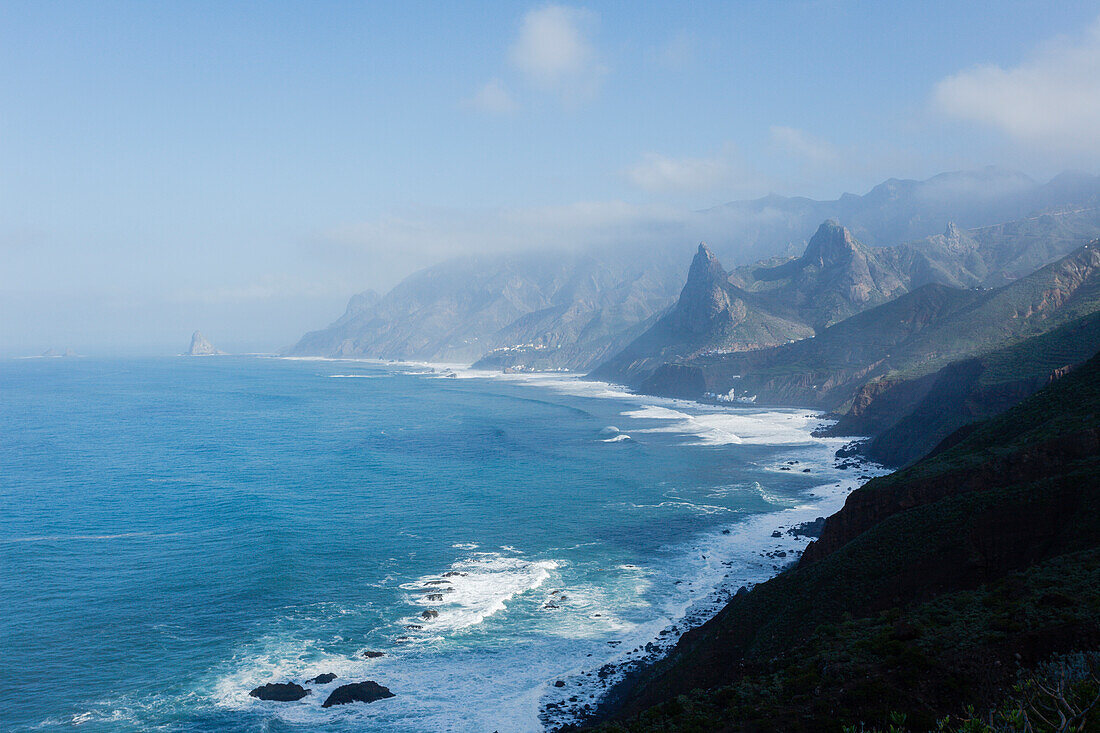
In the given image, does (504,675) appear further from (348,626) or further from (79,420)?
(79,420)

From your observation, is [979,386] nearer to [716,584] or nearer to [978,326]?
[716,584]

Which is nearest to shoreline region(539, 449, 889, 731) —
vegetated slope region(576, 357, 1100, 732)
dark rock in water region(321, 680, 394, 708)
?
vegetated slope region(576, 357, 1100, 732)

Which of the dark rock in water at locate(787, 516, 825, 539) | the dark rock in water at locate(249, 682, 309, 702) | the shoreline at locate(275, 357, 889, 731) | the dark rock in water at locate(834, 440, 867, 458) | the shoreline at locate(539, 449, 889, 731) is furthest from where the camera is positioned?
the dark rock in water at locate(834, 440, 867, 458)

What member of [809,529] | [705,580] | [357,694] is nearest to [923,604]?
[705,580]

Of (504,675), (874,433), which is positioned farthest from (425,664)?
(874,433)

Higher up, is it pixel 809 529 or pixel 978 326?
pixel 978 326

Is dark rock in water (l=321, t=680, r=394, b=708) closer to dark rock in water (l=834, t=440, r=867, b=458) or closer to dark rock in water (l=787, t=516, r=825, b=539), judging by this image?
dark rock in water (l=787, t=516, r=825, b=539)

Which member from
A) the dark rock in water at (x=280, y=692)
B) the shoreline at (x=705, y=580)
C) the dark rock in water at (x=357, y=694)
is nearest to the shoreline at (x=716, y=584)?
the shoreline at (x=705, y=580)
